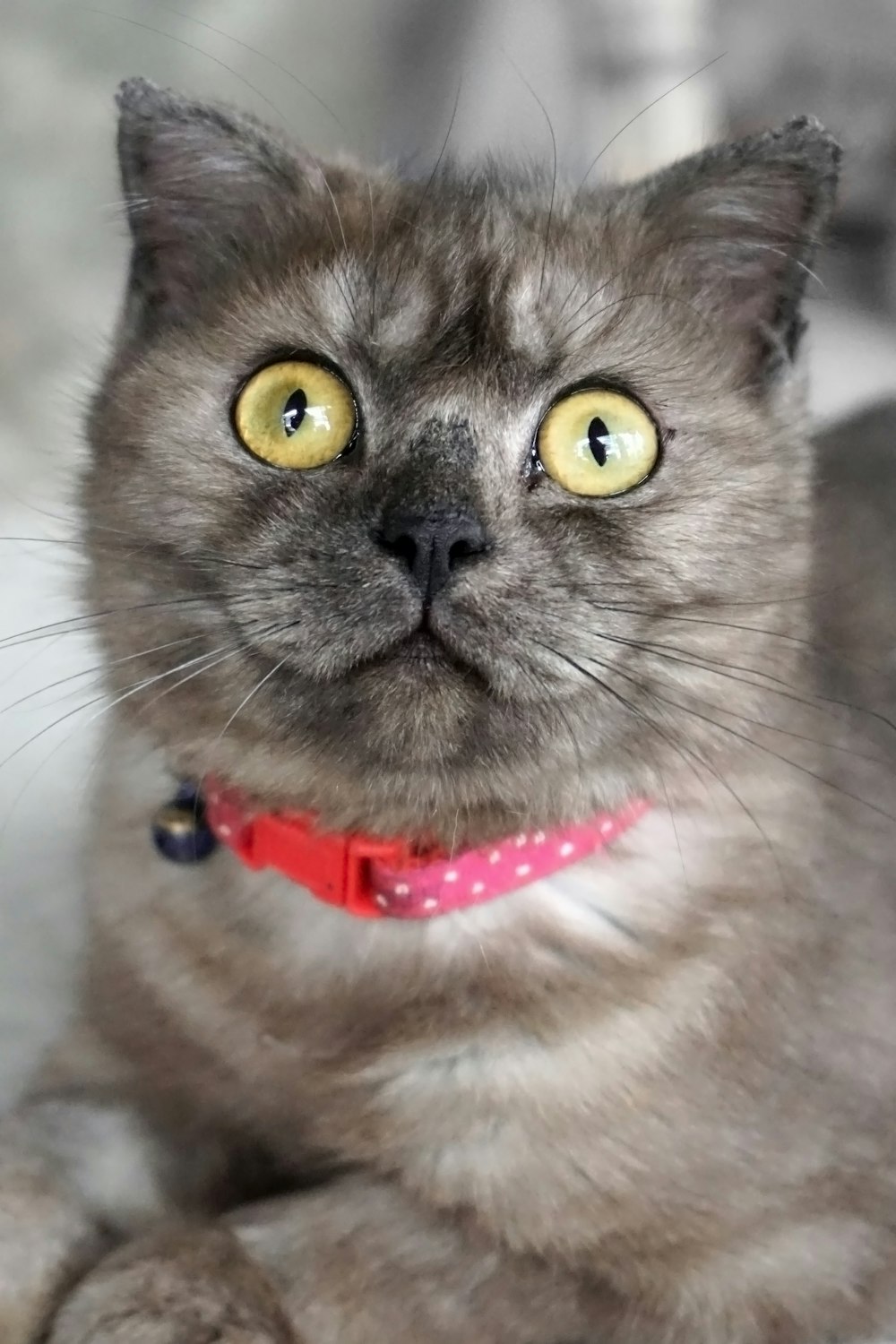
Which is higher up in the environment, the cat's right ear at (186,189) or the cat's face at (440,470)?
the cat's right ear at (186,189)

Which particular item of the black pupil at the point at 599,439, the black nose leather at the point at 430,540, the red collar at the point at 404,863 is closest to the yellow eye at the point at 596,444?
the black pupil at the point at 599,439

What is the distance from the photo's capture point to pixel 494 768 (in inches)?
30.9

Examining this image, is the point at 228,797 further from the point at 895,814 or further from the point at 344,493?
the point at 895,814

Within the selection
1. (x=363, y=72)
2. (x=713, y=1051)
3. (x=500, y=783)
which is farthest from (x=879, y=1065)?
(x=363, y=72)

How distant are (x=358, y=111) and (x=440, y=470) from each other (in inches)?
36.5

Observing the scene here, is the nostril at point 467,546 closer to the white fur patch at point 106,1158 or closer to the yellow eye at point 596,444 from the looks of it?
the yellow eye at point 596,444

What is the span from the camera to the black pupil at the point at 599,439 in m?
0.81

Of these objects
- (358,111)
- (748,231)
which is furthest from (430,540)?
(358,111)

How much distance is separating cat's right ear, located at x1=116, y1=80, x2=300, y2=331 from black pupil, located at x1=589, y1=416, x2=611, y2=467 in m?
0.29

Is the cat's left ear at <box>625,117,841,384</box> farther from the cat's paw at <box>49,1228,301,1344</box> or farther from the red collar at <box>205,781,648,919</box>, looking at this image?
the cat's paw at <box>49,1228,301,1344</box>

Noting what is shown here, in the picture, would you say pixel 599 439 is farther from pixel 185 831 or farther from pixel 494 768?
pixel 185 831

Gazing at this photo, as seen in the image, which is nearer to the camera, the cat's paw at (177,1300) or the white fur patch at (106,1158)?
the cat's paw at (177,1300)

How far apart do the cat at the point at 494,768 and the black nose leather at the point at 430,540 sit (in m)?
0.01

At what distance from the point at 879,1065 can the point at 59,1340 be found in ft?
1.91
